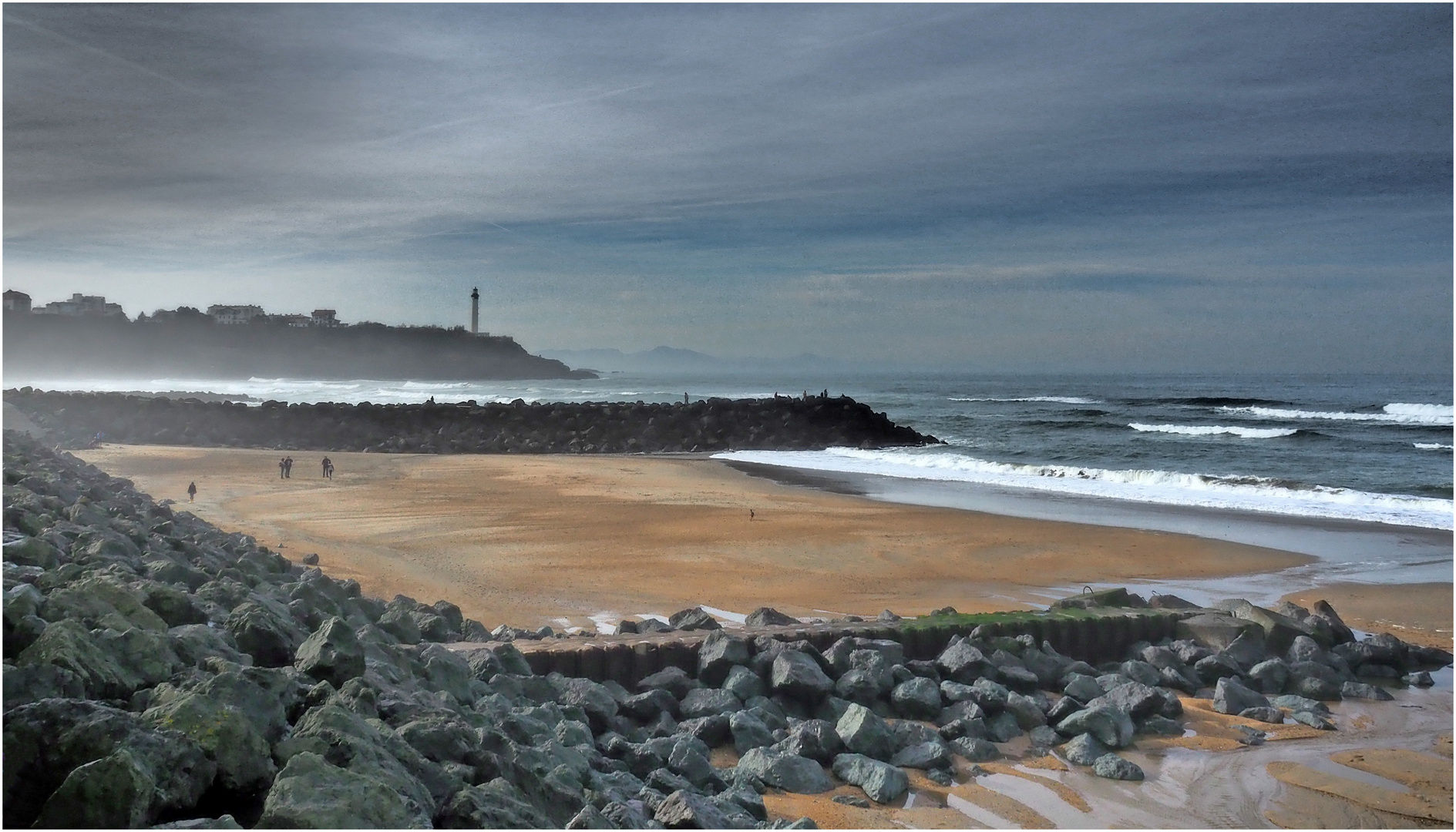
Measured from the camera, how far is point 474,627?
6.84 m

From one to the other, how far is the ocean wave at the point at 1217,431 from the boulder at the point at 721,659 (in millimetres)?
30351

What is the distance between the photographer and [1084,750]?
537cm

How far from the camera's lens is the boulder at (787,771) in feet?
15.7

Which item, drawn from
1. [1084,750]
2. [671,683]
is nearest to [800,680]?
[671,683]

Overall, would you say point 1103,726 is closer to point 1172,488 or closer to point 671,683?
point 671,683

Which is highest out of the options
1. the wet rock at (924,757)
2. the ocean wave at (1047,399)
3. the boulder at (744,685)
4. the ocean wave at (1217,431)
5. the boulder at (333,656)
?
the ocean wave at (1047,399)

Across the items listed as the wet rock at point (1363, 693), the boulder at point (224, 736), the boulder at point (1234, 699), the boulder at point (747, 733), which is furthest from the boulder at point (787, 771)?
the wet rock at point (1363, 693)

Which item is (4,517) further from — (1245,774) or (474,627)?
(1245,774)

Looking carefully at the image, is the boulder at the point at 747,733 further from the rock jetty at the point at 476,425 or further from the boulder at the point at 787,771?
the rock jetty at the point at 476,425

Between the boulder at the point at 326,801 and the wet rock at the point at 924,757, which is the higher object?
the boulder at the point at 326,801

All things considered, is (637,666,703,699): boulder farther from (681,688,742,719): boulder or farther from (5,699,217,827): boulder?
(5,699,217,827): boulder

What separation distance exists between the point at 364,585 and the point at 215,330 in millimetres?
74728

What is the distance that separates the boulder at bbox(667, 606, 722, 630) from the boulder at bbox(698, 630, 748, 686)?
0.70 metres

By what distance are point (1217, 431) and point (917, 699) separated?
32.5 meters
